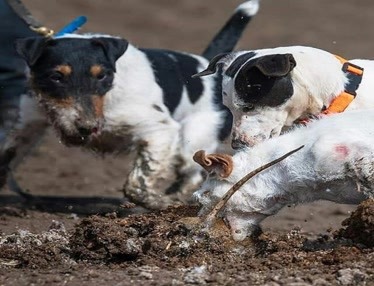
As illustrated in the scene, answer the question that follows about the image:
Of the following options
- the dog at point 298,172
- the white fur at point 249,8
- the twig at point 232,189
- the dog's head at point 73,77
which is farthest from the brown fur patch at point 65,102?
the twig at point 232,189

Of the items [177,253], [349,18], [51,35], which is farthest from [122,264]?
[349,18]

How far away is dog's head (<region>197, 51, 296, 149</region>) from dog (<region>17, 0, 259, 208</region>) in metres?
1.59

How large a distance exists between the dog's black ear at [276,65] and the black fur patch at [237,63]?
0.75ft

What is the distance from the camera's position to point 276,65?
5.43 meters

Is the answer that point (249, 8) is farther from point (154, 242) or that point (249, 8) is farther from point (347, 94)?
point (154, 242)

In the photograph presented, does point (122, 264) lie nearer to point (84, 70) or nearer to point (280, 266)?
point (280, 266)

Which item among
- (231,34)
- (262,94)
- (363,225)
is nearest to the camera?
(363,225)

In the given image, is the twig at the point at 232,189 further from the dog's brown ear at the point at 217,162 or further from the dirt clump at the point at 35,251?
the dirt clump at the point at 35,251

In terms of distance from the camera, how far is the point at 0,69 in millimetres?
7398

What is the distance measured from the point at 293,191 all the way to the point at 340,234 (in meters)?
0.41

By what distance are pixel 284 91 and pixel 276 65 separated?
0.57 ft

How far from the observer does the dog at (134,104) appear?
6895 millimetres

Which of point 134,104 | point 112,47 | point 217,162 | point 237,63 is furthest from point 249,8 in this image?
point 217,162

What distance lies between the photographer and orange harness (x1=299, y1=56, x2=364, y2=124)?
5547 millimetres
